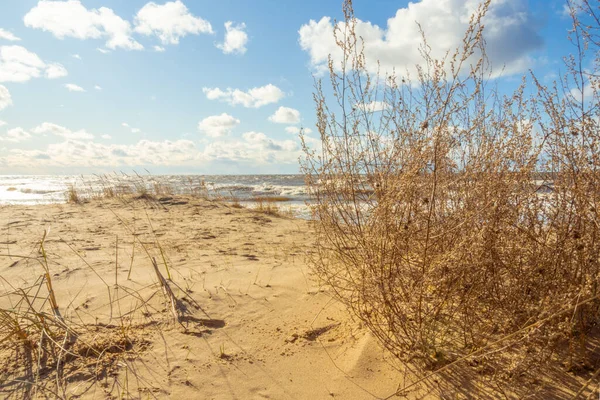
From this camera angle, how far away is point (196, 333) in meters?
2.29

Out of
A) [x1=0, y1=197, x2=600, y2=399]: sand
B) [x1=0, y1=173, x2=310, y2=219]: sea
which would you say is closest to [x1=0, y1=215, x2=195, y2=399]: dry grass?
[x1=0, y1=197, x2=600, y2=399]: sand

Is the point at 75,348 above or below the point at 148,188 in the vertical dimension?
below

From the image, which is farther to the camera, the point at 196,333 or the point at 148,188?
the point at 148,188

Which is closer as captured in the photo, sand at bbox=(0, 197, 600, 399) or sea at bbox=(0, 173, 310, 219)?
sand at bbox=(0, 197, 600, 399)

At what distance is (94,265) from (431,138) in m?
3.44

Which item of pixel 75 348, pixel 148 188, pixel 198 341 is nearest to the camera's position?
pixel 75 348

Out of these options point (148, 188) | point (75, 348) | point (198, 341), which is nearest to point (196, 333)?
point (198, 341)

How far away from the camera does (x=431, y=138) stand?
179cm

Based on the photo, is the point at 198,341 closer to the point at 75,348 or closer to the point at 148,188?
the point at 75,348

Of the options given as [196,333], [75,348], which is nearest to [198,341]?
[196,333]

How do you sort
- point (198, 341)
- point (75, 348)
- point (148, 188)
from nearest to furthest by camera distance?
point (75, 348) → point (198, 341) → point (148, 188)

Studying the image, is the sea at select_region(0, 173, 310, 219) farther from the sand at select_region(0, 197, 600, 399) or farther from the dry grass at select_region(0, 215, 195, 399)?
the dry grass at select_region(0, 215, 195, 399)

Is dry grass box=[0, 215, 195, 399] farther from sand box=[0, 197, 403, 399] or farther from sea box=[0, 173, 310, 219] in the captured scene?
sea box=[0, 173, 310, 219]

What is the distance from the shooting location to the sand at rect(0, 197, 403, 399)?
5.89 ft
